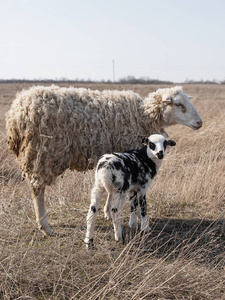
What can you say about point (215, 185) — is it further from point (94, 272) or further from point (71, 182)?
point (94, 272)

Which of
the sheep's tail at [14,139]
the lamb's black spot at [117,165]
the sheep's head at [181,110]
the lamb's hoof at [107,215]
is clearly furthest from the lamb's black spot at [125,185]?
the sheep's head at [181,110]

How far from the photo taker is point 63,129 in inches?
162

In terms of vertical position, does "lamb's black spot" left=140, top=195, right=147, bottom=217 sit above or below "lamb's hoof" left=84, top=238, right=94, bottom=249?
above

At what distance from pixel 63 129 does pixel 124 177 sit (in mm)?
1051

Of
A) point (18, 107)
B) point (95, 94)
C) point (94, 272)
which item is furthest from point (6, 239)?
point (95, 94)

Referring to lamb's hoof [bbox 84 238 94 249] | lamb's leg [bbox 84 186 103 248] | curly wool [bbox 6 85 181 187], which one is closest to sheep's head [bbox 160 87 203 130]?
curly wool [bbox 6 85 181 187]

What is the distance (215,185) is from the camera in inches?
206

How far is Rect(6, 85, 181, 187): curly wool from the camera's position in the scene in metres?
4.01

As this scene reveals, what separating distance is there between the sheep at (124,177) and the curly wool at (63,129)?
0.54 meters

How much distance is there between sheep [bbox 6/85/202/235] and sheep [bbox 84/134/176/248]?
56 cm

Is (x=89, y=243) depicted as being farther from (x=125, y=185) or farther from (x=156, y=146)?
(x=156, y=146)

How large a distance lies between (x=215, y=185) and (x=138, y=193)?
1825 mm

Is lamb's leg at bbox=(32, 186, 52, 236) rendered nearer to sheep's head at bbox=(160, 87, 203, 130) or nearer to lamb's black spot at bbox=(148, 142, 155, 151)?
lamb's black spot at bbox=(148, 142, 155, 151)

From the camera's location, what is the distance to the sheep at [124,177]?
11.2 ft
